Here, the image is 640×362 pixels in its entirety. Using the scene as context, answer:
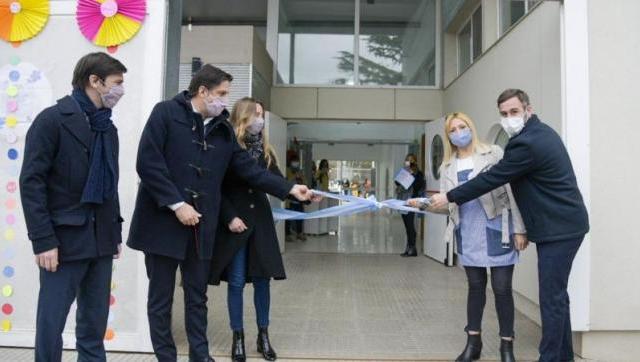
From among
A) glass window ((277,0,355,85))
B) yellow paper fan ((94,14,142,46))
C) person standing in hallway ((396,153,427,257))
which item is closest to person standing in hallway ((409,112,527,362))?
yellow paper fan ((94,14,142,46))

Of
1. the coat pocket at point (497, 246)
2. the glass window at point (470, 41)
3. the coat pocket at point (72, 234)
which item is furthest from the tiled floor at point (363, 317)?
the glass window at point (470, 41)

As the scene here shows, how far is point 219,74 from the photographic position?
2.59m

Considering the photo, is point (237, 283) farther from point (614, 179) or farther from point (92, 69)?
point (614, 179)

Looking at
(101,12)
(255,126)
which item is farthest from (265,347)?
(101,12)

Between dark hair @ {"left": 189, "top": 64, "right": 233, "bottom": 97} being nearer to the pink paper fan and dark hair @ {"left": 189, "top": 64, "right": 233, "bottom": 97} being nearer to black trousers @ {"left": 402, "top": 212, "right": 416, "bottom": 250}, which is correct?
the pink paper fan

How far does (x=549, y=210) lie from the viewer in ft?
8.82

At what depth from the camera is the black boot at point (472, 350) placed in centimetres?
309

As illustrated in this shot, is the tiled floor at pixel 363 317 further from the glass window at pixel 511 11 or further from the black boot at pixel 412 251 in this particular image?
the glass window at pixel 511 11

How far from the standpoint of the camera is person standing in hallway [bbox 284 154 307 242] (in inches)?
369

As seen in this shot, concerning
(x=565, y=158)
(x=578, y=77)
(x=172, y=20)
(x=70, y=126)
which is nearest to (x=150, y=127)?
(x=70, y=126)

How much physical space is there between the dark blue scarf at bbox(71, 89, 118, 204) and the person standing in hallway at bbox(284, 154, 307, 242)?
662cm

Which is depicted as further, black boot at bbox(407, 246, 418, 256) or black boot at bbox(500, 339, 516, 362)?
black boot at bbox(407, 246, 418, 256)

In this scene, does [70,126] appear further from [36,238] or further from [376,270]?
[376,270]

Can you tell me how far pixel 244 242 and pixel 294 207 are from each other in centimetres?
682
